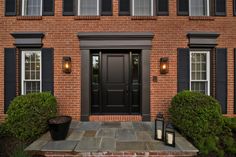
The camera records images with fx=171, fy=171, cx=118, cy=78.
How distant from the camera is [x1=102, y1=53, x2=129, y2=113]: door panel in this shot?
6887 mm

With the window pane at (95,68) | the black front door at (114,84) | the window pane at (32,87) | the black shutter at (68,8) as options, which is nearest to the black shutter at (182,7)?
the black front door at (114,84)

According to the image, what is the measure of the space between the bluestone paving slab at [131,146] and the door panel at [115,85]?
2.38 meters

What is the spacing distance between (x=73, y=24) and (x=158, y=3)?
341cm

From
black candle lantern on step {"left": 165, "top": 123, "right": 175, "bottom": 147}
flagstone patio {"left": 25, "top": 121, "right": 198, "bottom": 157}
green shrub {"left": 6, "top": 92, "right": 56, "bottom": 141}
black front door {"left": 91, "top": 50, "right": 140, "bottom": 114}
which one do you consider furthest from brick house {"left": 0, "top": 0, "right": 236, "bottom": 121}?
black candle lantern on step {"left": 165, "top": 123, "right": 175, "bottom": 147}

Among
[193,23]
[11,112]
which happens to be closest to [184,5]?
[193,23]

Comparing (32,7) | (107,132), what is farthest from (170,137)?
(32,7)

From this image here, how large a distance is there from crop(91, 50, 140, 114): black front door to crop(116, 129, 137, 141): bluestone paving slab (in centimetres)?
143

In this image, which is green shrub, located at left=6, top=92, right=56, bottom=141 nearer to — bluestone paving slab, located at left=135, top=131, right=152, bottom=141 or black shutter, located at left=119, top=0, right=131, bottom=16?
bluestone paving slab, located at left=135, top=131, right=152, bottom=141

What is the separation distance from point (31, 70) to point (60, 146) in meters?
3.74

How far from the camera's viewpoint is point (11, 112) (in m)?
5.11

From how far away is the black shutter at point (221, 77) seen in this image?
6.68 m

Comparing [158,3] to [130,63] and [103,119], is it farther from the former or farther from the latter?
[103,119]

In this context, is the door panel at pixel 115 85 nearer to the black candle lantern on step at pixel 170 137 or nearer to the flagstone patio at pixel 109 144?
the flagstone patio at pixel 109 144

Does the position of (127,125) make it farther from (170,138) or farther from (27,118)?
(27,118)
